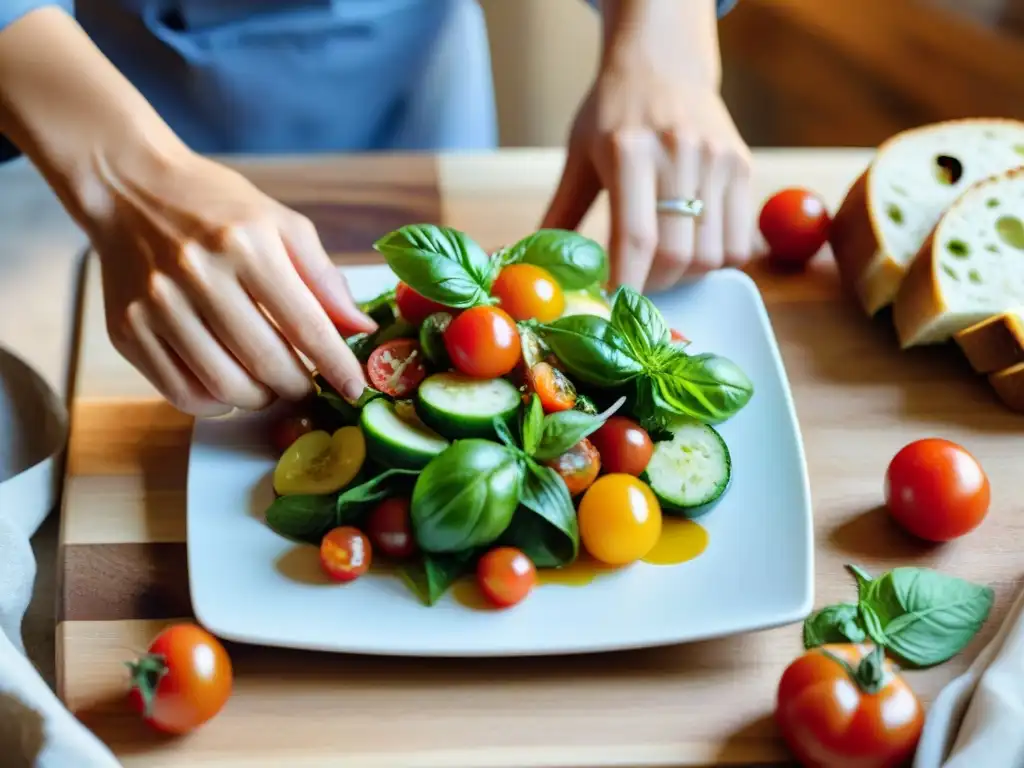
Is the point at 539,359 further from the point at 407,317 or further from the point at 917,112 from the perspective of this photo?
the point at 917,112

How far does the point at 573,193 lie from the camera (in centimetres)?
150

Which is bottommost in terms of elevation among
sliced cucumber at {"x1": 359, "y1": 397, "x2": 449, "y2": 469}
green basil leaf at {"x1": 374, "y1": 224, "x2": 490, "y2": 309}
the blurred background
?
the blurred background

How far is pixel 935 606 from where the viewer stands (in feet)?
3.54

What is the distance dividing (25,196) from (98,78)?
0.60m

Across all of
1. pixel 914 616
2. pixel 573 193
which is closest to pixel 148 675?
pixel 914 616

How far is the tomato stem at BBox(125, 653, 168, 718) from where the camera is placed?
935mm

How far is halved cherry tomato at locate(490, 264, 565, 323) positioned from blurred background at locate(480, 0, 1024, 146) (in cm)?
210

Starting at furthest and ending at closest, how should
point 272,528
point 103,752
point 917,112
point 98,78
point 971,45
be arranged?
point 917,112 < point 971,45 < point 98,78 < point 272,528 < point 103,752

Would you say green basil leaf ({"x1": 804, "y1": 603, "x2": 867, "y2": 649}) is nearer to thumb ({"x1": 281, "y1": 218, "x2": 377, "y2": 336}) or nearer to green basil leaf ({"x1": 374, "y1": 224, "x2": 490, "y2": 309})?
green basil leaf ({"x1": 374, "y1": 224, "x2": 490, "y2": 309})

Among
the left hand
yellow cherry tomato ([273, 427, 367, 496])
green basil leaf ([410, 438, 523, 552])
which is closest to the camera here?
green basil leaf ([410, 438, 523, 552])

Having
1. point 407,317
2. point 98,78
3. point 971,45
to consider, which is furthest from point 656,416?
point 971,45

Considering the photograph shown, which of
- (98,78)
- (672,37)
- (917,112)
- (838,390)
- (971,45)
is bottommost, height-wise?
(917,112)

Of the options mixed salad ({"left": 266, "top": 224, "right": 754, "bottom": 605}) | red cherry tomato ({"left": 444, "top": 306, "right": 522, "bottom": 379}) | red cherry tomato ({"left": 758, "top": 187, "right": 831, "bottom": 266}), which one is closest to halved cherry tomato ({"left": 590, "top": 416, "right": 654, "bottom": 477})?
mixed salad ({"left": 266, "top": 224, "right": 754, "bottom": 605})

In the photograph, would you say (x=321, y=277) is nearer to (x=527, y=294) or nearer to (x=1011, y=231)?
(x=527, y=294)
